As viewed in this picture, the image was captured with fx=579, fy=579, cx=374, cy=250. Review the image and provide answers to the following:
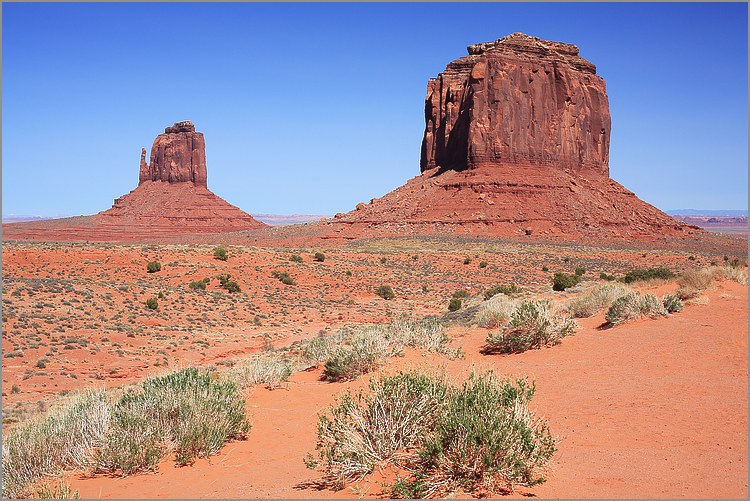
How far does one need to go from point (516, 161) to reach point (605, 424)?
77.4m

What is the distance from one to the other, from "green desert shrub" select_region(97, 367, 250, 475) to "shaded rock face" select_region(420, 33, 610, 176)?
75724 millimetres

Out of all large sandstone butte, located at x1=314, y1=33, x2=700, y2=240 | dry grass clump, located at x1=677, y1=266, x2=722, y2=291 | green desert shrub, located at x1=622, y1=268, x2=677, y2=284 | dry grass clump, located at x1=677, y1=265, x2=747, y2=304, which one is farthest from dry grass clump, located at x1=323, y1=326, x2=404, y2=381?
large sandstone butte, located at x1=314, y1=33, x2=700, y2=240

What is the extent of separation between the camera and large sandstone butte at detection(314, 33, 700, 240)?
235 ft

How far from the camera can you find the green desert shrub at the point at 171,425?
6.35 meters

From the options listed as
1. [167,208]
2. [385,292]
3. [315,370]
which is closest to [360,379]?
[315,370]

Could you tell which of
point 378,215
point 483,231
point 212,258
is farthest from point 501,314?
point 378,215

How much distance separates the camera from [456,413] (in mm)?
5184

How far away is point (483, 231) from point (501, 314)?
5520 cm

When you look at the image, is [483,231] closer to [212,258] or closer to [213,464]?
[212,258]

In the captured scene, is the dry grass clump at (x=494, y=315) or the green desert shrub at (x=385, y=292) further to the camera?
the green desert shrub at (x=385, y=292)

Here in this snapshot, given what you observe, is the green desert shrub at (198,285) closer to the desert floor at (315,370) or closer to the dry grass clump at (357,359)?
the desert floor at (315,370)

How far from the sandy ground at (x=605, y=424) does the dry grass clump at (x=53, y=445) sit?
0.31 meters

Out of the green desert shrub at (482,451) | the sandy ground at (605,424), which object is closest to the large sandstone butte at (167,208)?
the sandy ground at (605,424)

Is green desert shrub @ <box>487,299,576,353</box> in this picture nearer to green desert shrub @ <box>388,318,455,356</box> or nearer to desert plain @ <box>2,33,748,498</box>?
desert plain @ <box>2,33,748,498</box>
